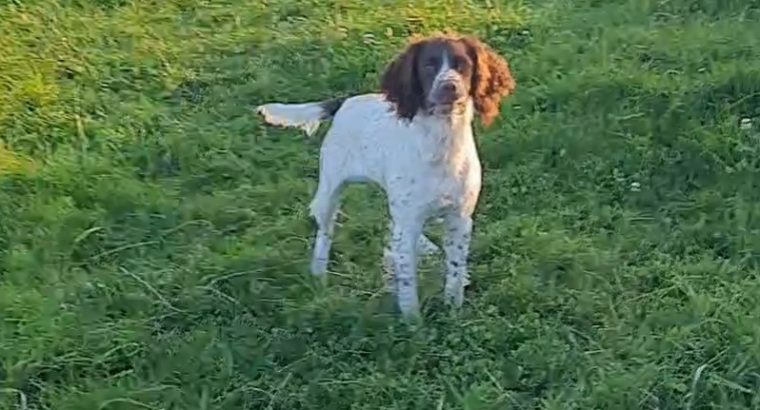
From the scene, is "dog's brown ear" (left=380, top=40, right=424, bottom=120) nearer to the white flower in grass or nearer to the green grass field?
the green grass field

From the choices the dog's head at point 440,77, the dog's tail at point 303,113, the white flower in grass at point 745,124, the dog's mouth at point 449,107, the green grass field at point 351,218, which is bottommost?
the green grass field at point 351,218

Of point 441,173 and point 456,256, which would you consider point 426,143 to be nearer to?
point 441,173

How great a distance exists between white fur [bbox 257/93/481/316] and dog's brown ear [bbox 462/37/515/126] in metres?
0.05

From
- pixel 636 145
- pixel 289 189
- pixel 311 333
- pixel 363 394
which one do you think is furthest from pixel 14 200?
pixel 636 145

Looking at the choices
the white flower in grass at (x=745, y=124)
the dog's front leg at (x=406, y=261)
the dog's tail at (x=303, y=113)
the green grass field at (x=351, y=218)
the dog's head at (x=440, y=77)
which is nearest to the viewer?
the green grass field at (x=351, y=218)

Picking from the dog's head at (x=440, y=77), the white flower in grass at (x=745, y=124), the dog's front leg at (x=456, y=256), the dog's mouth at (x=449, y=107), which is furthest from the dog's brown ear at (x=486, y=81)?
the white flower in grass at (x=745, y=124)

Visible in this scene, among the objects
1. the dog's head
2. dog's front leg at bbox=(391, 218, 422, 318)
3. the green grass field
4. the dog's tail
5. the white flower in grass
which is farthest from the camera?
the white flower in grass

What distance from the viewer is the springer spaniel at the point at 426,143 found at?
420 centimetres

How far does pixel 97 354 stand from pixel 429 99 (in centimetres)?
122

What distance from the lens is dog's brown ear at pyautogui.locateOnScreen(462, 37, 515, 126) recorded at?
430 cm

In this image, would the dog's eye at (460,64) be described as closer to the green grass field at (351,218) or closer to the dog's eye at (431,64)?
the dog's eye at (431,64)

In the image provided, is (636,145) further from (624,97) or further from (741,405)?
(741,405)

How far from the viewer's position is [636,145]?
5.55 m

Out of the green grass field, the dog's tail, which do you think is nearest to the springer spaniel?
the green grass field
